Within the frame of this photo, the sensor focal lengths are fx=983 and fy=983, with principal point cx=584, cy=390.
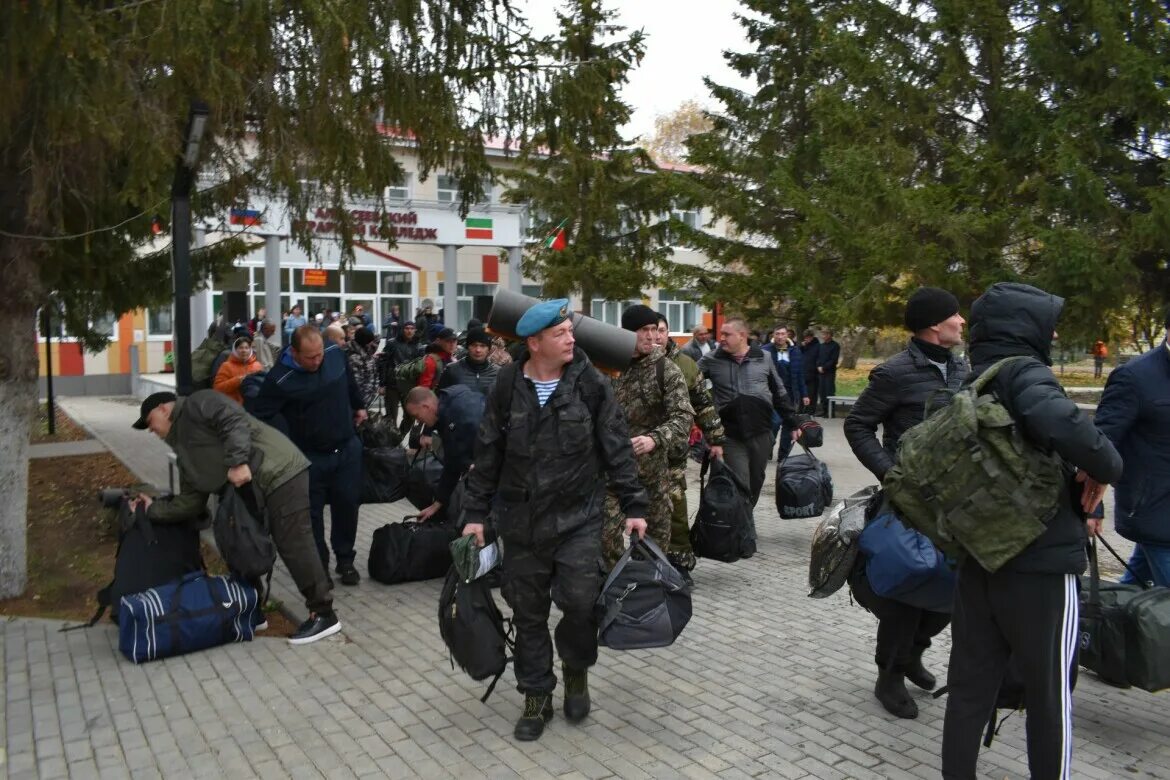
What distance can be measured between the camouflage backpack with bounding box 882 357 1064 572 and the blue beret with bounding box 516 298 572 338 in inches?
64.6

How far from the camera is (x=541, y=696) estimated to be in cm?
428

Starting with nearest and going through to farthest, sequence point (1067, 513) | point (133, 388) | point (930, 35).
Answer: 1. point (1067, 513)
2. point (930, 35)
3. point (133, 388)

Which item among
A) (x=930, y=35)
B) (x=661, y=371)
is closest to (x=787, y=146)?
(x=930, y=35)

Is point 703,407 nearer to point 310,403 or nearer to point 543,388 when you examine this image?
point 543,388

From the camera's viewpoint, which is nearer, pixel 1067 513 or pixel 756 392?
pixel 1067 513

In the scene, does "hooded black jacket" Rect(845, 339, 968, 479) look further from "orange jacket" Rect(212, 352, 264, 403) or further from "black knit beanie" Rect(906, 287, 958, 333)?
"orange jacket" Rect(212, 352, 264, 403)

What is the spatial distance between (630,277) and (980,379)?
18476mm

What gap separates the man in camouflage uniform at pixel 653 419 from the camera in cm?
550

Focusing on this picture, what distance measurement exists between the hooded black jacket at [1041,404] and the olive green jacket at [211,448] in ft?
12.1

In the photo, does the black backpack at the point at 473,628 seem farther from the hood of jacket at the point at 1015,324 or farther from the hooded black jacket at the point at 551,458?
the hood of jacket at the point at 1015,324

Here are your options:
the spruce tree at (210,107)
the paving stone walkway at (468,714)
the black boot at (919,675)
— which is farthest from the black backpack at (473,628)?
the spruce tree at (210,107)

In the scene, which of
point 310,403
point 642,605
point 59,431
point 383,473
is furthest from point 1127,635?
point 59,431

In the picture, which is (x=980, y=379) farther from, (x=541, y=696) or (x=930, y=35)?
(x=930, y=35)

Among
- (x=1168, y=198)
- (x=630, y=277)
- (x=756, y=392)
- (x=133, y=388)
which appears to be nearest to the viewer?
(x=756, y=392)
